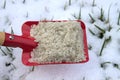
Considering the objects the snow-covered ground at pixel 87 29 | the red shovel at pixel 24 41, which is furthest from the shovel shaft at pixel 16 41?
the snow-covered ground at pixel 87 29

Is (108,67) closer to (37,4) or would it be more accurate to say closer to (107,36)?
(107,36)

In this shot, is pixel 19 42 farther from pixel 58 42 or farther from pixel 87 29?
pixel 87 29

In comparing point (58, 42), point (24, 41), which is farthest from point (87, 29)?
point (24, 41)

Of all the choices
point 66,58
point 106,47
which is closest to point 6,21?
point 66,58

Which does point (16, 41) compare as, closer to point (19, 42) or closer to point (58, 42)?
point (19, 42)

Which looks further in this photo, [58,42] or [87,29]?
[87,29]

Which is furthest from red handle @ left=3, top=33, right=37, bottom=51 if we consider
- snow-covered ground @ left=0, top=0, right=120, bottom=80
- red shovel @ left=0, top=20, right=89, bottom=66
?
snow-covered ground @ left=0, top=0, right=120, bottom=80

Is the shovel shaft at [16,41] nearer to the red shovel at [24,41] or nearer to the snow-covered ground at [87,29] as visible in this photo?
the red shovel at [24,41]
